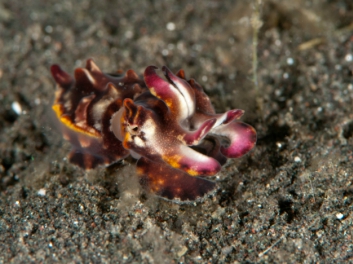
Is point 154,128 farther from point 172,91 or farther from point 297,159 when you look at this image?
point 297,159

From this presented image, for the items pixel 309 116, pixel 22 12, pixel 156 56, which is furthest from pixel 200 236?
pixel 22 12

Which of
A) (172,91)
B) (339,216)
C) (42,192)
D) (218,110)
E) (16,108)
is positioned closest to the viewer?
(172,91)

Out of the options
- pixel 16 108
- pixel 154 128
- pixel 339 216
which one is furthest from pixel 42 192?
pixel 339 216

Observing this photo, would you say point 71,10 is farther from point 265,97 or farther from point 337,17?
point 337,17

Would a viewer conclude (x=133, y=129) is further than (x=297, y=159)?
No

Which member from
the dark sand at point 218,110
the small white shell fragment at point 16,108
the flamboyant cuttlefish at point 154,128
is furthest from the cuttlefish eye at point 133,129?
the small white shell fragment at point 16,108

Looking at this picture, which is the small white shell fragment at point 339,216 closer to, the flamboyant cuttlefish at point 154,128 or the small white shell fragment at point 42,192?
the flamboyant cuttlefish at point 154,128
